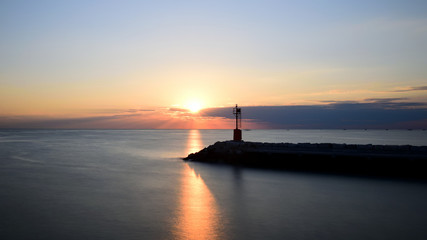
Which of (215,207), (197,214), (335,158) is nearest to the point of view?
(197,214)

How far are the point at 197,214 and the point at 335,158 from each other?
13.9m

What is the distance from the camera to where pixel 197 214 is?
12.8m

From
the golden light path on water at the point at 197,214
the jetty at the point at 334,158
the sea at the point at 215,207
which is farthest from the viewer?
the jetty at the point at 334,158

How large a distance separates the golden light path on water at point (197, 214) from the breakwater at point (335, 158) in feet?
26.6

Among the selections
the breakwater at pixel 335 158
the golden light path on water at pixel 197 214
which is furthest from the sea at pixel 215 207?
the breakwater at pixel 335 158

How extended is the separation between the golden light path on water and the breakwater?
812 centimetres

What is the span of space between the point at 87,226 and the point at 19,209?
490 cm

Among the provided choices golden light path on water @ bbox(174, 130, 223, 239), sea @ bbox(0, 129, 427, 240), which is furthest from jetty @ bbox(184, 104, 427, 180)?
golden light path on water @ bbox(174, 130, 223, 239)

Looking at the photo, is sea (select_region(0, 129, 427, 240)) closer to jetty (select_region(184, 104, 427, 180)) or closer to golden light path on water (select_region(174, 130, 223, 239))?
golden light path on water (select_region(174, 130, 223, 239))

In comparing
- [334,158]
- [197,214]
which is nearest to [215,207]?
[197,214]

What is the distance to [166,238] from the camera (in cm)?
999

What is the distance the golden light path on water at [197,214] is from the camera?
10352mm

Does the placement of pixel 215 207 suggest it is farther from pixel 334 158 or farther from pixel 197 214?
pixel 334 158

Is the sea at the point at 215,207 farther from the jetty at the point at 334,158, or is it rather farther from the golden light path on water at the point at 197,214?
the jetty at the point at 334,158
